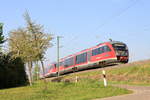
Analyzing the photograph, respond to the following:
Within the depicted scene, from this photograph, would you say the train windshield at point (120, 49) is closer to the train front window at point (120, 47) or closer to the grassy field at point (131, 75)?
the train front window at point (120, 47)

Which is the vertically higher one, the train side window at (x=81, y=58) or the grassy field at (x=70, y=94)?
the train side window at (x=81, y=58)

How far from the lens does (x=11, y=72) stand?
3016cm

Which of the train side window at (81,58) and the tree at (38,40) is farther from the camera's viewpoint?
the train side window at (81,58)

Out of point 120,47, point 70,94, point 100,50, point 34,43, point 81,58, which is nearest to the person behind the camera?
point 70,94

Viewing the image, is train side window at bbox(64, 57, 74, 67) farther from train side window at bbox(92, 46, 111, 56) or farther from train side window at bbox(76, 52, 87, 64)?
train side window at bbox(92, 46, 111, 56)

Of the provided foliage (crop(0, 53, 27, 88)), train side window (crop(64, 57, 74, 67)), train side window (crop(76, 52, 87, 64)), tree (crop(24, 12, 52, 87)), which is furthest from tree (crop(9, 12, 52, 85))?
train side window (crop(64, 57, 74, 67))

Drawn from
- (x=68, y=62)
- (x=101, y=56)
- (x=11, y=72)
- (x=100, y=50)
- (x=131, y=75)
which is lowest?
(x=131, y=75)

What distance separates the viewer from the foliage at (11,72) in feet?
96.8

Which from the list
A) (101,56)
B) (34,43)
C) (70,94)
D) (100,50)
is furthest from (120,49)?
(70,94)

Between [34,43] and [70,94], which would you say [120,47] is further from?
[70,94]

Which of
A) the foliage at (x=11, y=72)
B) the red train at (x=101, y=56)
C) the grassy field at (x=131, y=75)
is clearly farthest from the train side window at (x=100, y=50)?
the foliage at (x=11, y=72)

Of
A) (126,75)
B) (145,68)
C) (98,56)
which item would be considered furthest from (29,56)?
(98,56)

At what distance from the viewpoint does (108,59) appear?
31078 mm

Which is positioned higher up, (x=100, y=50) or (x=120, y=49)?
(x=100, y=50)
